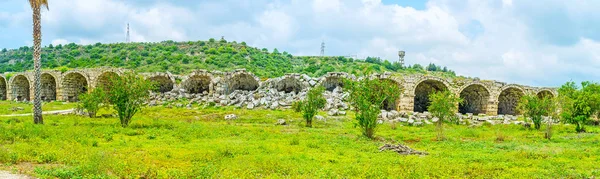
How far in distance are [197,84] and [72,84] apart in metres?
13.0

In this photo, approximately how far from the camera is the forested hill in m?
60.8

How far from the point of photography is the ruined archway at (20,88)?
153 ft

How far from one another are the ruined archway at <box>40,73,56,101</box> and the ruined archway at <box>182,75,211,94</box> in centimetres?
1506

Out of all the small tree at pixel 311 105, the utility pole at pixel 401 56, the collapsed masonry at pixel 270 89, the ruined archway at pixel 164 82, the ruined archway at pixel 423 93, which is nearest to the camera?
the small tree at pixel 311 105

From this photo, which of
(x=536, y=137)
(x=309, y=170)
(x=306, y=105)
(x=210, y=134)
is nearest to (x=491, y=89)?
(x=536, y=137)

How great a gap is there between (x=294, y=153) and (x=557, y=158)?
7974 millimetres

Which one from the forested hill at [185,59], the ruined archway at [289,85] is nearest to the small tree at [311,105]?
the ruined archway at [289,85]

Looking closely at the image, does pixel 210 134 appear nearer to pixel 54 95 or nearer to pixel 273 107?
pixel 273 107

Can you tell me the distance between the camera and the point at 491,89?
1496 inches

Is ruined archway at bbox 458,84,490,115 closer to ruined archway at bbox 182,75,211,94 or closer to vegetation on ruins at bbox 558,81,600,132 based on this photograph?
vegetation on ruins at bbox 558,81,600,132

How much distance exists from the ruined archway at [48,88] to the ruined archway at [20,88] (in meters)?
2.57

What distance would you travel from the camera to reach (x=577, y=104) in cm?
2381

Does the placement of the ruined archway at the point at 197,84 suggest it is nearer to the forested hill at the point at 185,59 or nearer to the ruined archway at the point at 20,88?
the forested hill at the point at 185,59

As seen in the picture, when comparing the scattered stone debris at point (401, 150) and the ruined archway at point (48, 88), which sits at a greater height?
the ruined archway at point (48, 88)
